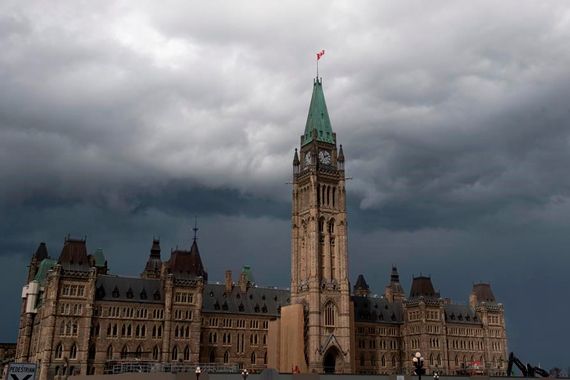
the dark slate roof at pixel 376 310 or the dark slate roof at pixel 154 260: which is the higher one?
the dark slate roof at pixel 154 260

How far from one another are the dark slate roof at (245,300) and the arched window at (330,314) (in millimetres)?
16154

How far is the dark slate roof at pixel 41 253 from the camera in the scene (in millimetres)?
132125

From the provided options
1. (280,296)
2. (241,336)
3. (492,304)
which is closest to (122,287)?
(241,336)

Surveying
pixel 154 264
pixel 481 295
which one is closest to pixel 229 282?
pixel 154 264

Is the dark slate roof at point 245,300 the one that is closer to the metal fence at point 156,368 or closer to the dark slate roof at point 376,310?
the dark slate roof at point 376,310

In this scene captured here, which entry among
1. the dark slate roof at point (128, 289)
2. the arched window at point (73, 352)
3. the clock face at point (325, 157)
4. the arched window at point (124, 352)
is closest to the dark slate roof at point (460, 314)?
the clock face at point (325, 157)

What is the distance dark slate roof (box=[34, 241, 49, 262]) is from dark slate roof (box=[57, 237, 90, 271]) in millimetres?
25795

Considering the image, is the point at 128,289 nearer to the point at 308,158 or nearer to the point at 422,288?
the point at 308,158

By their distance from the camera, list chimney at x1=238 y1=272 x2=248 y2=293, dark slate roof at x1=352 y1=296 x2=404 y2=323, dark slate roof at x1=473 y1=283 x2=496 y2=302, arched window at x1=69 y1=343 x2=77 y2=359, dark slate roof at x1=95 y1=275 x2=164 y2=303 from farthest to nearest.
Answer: dark slate roof at x1=473 y1=283 x2=496 y2=302
dark slate roof at x1=352 y1=296 x2=404 y2=323
chimney at x1=238 y1=272 x2=248 y2=293
dark slate roof at x1=95 y1=275 x2=164 y2=303
arched window at x1=69 y1=343 x2=77 y2=359

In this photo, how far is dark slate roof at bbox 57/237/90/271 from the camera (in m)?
107

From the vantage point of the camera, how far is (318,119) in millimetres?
131500

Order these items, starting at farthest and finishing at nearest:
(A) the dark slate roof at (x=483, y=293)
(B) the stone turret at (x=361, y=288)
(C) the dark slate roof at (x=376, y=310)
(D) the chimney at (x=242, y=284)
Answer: (B) the stone turret at (x=361, y=288) < (A) the dark slate roof at (x=483, y=293) < (C) the dark slate roof at (x=376, y=310) < (D) the chimney at (x=242, y=284)

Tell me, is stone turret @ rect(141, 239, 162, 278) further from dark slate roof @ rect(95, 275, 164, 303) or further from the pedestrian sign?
the pedestrian sign

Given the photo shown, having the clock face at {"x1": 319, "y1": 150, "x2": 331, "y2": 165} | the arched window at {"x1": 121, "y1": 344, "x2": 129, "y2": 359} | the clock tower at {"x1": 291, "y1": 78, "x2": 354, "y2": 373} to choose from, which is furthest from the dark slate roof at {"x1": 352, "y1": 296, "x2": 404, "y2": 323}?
the arched window at {"x1": 121, "y1": 344, "x2": 129, "y2": 359}
